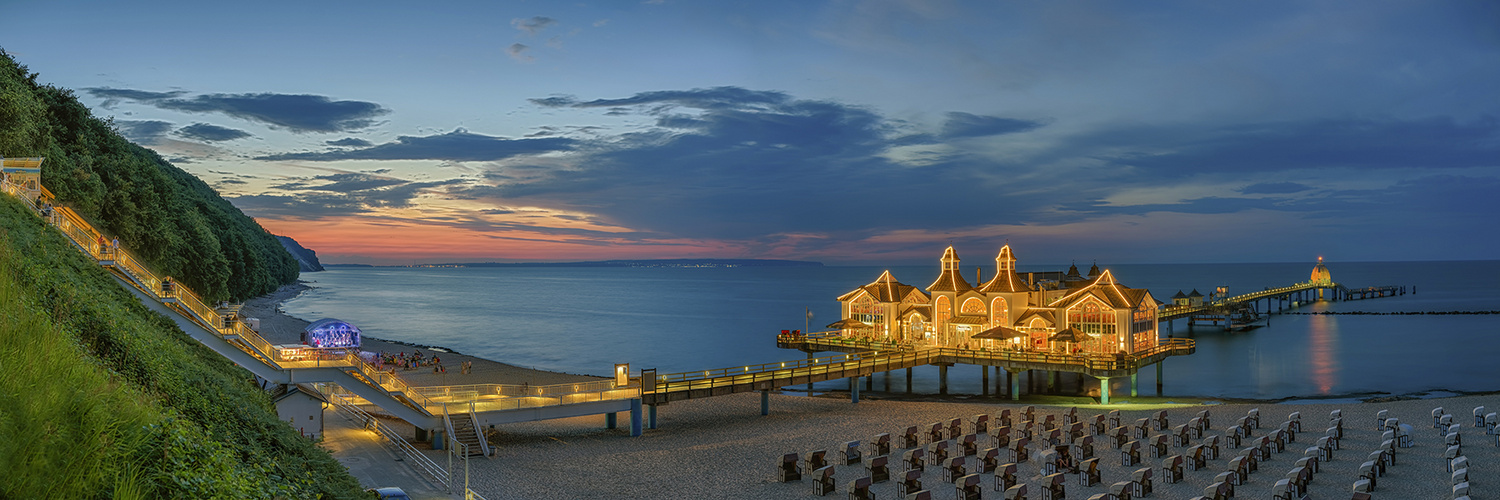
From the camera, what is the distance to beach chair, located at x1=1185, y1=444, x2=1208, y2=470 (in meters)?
23.2

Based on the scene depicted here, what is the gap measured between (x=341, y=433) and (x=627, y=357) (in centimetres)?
4409

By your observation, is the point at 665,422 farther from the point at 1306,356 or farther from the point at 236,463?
the point at 1306,356

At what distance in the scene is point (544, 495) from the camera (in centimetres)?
2075

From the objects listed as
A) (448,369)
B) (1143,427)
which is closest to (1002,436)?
(1143,427)

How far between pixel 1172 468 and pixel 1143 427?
20.0ft

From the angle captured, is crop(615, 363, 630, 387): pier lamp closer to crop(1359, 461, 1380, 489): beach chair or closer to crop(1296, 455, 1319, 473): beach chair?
crop(1296, 455, 1319, 473): beach chair

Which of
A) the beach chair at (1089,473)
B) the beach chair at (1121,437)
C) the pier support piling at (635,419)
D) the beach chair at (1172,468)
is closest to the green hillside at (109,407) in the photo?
the pier support piling at (635,419)

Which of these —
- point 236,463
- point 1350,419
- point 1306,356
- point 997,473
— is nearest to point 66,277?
point 236,463

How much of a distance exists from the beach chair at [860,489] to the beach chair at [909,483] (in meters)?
1.07

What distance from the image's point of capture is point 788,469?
22234mm

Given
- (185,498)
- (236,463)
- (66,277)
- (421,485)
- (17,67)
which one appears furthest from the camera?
(17,67)

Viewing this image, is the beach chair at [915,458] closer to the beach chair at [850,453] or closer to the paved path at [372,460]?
the beach chair at [850,453]

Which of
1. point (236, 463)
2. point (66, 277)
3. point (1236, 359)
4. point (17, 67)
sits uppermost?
point (17, 67)

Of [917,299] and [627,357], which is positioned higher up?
[917,299]
